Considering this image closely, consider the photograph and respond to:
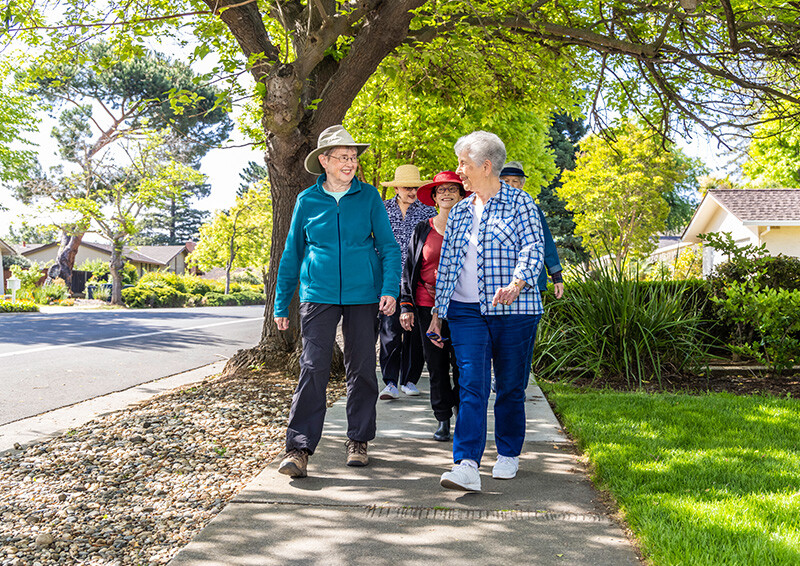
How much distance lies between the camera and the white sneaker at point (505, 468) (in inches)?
171

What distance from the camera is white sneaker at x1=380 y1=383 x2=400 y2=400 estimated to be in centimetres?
703

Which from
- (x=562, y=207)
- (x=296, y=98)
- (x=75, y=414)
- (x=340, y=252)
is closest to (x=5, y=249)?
(x=562, y=207)

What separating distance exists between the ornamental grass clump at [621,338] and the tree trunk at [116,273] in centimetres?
3560

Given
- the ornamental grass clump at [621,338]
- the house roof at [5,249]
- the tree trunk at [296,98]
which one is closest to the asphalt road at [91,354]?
the tree trunk at [296,98]

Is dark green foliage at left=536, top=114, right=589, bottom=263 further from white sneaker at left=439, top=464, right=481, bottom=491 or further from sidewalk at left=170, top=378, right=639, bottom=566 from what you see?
white sneaker at left=439, top=464, right=481, bottom=491

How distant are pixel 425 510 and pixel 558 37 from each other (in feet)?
22.5

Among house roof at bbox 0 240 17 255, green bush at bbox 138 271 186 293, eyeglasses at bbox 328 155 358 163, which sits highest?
house roof at bbox 0 240 17 255

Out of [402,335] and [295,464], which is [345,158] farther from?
[402,335]

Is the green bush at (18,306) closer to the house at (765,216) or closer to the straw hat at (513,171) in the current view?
the house at (765,216)

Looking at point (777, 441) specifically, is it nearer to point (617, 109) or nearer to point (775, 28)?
point (775, 28)

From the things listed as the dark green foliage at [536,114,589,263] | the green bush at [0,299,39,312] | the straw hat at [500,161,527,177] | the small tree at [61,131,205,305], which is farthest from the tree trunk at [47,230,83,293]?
the straw hat at [500,161,527,177]

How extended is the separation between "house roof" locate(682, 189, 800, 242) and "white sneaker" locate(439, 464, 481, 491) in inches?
805

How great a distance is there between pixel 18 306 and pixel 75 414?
2301 cm

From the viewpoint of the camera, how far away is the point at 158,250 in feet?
258
